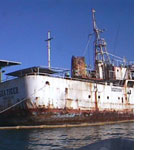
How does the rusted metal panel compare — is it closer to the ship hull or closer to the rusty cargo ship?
the rusty cargo ship

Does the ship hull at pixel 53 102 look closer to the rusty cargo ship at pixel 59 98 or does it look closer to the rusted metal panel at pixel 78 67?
the rusty cargo ship at pixel 59 98

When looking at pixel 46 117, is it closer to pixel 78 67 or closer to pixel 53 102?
pixel 53 102

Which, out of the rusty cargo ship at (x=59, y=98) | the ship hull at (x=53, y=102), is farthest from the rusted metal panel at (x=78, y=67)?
the ship hull at (x=53, y=102)

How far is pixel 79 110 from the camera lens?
13.6m

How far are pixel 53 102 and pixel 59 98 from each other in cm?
41

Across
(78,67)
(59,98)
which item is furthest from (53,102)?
(78,67)

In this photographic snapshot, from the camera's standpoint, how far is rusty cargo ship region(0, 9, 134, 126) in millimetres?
12320

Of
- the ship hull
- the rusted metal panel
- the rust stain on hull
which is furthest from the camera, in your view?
the rusted metal panel

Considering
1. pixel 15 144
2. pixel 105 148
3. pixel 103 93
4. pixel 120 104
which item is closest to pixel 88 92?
pixel 103 93

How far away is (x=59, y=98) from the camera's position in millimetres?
13008

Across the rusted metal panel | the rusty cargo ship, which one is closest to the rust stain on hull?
the rusty cargo ship

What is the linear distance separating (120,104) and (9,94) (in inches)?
Result: 262

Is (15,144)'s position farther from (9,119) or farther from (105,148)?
(9,119)

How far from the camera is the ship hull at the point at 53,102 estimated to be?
1226 centimetres
